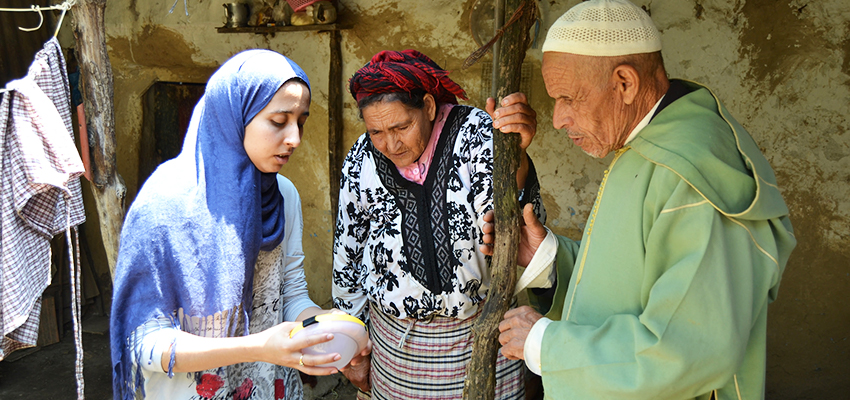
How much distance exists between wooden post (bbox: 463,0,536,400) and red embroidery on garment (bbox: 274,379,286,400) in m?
0.66

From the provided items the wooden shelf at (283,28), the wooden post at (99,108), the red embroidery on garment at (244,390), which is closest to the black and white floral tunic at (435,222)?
the red embroidery on garment at (244,390)

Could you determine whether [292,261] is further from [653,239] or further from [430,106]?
[653,239]

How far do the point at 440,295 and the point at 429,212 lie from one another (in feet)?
1.02

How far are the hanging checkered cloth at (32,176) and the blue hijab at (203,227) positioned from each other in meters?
1.13

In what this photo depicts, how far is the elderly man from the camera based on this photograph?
3.97 ft

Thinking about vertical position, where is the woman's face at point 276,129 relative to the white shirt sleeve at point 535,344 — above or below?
above

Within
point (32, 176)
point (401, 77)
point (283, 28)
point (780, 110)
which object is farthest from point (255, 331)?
point (283, 28)

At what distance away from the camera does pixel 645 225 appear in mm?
1347

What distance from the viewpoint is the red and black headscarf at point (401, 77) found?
6.85 ft

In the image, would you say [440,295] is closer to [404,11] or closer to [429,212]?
[429,212]

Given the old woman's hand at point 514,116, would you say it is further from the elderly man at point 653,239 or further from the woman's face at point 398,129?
the woman's face at point 398,129

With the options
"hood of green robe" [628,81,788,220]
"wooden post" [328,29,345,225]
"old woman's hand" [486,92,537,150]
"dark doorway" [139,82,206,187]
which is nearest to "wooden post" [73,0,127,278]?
"wooden post" [328,29,345,225]

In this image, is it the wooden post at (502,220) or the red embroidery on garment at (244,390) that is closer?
the wooden post at (502,220)

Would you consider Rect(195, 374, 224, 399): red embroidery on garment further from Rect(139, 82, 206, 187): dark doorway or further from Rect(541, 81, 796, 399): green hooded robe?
Rect(139, 82, 206, 187): dark doorway
